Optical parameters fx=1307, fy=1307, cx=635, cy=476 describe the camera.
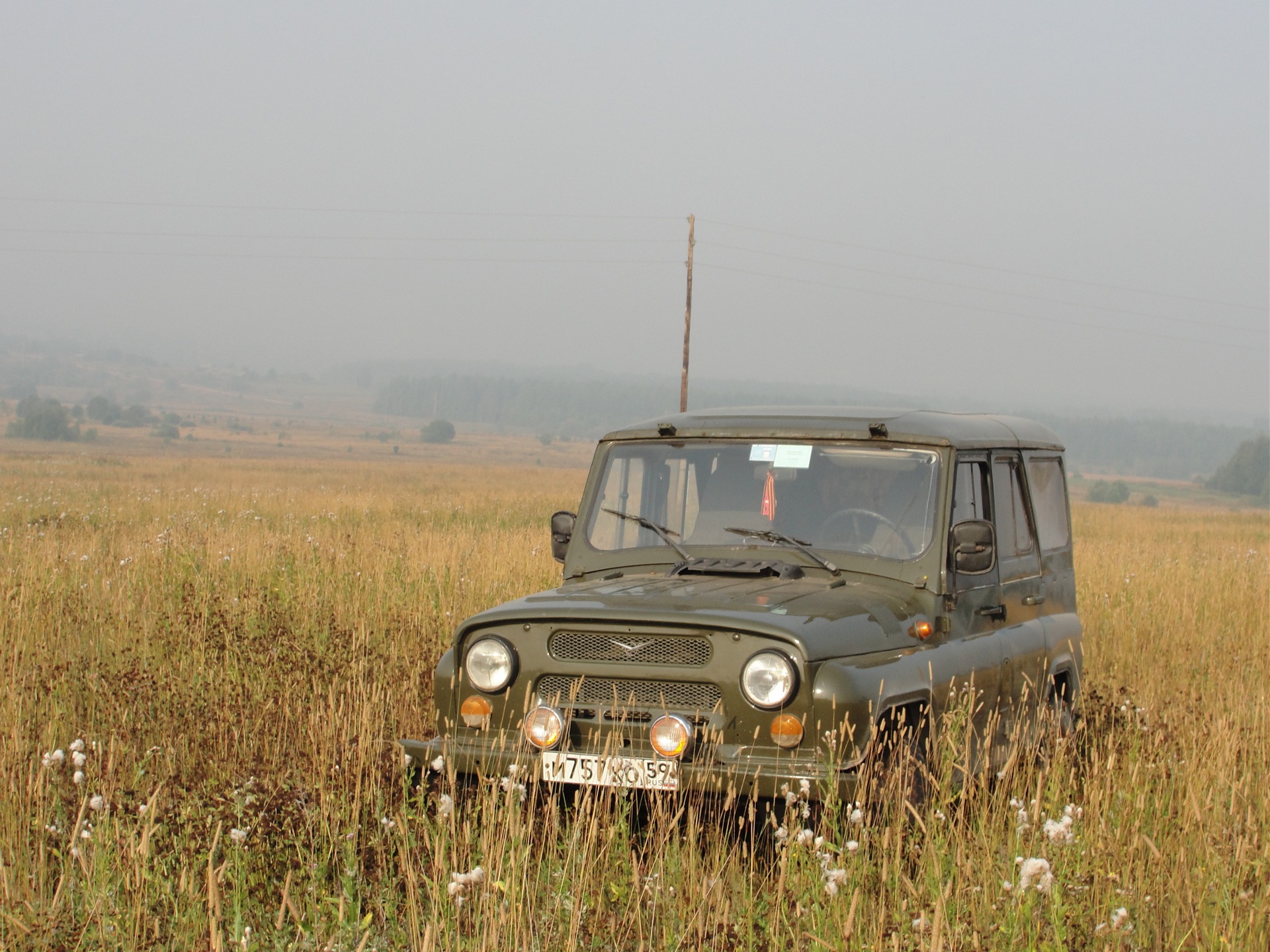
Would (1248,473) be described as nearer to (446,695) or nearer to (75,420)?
(75,420)

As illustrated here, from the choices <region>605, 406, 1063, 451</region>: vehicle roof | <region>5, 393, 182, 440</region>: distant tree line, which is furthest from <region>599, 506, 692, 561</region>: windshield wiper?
<region>5, 393, 182, 440</region>: distant tree line

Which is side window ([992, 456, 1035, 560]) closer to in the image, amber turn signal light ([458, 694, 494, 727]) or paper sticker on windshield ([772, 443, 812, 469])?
paper sticker on windshield ([772, 443, 812, 469])

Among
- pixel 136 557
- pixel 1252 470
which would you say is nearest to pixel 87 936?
pixel 136 557

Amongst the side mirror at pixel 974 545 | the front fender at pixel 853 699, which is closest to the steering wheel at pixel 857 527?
the side mirror at pixel 974 545

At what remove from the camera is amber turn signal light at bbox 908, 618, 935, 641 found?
17.3 ft

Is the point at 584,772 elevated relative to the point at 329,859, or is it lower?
elevated

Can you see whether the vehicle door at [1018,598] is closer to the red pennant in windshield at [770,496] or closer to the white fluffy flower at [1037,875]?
the red pennant in windshield at [770,496]

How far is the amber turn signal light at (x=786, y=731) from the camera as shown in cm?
459

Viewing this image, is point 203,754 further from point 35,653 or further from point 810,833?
point 810,833

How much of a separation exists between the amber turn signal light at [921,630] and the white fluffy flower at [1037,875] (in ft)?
6.40

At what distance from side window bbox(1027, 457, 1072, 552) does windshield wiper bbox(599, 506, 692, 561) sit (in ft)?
6.59

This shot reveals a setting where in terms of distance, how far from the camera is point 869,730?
4594 millimetres

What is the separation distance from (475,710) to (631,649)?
72 cm

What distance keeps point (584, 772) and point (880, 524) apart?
1.90 m
